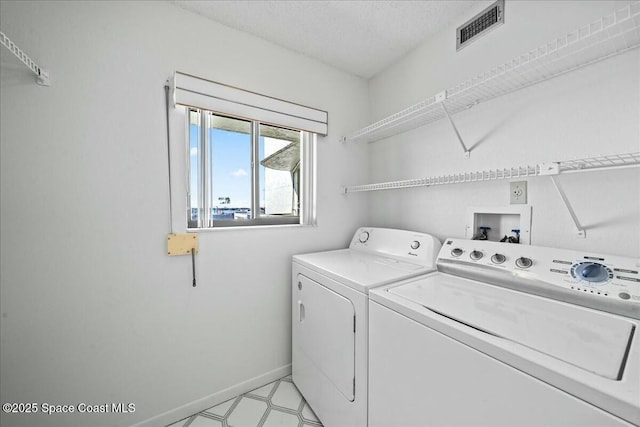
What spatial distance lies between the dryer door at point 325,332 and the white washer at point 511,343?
0.16 metres

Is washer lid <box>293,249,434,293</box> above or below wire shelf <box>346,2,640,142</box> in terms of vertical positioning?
below

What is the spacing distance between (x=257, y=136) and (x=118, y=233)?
1.10 m

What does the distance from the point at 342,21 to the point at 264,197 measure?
4.49 ft

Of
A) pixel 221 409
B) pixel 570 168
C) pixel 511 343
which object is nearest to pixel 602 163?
pixel 570 168

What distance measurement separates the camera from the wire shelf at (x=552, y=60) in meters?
0.92

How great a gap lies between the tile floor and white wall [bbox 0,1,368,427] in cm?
8

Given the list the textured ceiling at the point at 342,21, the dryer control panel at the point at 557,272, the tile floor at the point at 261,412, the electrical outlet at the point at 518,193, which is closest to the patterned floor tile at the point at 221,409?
the tile floor at the point at 261,412

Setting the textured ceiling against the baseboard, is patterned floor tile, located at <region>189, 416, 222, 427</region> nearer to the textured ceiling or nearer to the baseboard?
the baseboard

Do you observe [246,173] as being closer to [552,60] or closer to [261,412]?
[261,412]

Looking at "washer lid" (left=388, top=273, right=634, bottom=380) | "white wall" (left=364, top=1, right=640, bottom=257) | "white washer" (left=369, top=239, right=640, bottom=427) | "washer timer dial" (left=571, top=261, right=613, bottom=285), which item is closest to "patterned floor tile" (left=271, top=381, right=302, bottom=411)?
"white washer" (left=369, top=239, right=640, bottom=427)

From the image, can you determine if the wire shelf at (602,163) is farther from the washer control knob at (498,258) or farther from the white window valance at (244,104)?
the white window valance at (244,104)

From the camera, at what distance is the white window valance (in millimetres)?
1469

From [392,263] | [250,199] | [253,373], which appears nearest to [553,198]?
[392,263]

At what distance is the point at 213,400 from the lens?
1.62 m
